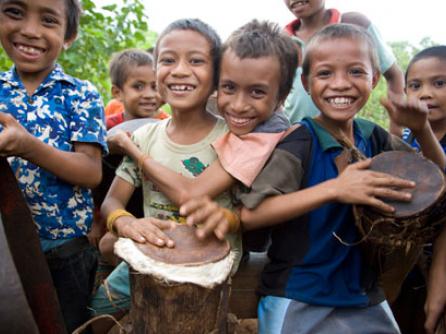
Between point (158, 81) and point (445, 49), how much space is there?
5.61 ft

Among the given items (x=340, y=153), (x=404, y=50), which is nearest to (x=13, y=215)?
(x=340, y=153)

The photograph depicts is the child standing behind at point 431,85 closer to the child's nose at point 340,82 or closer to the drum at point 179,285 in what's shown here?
the child's nose at point 340,82

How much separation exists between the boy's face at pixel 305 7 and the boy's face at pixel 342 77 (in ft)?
4.82

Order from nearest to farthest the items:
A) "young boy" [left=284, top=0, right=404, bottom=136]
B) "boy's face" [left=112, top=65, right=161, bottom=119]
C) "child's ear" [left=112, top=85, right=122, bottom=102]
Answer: "young boy" [left=284, top=0, right=404, bottom=136] → "boy's face" [left=112, top=65, right=161, bottom=119] → "child's ear" [left=112, top=85, right=122, bottom=102]

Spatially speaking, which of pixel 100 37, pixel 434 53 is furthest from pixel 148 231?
pixel 100 37

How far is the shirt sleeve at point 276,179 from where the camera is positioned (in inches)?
80.6

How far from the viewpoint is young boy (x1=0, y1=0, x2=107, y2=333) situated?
2.24 m

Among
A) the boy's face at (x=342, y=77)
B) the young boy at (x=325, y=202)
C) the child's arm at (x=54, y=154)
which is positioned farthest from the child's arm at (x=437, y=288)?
the child's arm at (x=54, y=154)

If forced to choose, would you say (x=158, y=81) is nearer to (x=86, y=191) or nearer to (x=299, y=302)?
(x=86, y=191)

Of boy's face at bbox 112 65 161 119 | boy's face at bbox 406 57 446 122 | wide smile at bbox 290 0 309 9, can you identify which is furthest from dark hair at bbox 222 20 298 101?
boy's face at bbox 112 65 161 119

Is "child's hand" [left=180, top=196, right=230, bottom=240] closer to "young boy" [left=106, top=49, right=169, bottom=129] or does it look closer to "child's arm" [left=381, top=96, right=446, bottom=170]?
"child's arm" [left=381, top=96, right=446, bottom=170]

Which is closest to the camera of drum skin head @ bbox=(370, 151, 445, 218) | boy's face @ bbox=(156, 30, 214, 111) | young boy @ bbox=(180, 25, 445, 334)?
drum skin head @ bbox=(370, 151, 445, 218)

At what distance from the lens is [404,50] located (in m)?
15.2

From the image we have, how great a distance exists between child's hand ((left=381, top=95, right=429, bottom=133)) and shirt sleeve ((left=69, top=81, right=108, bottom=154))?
125 centimetres
